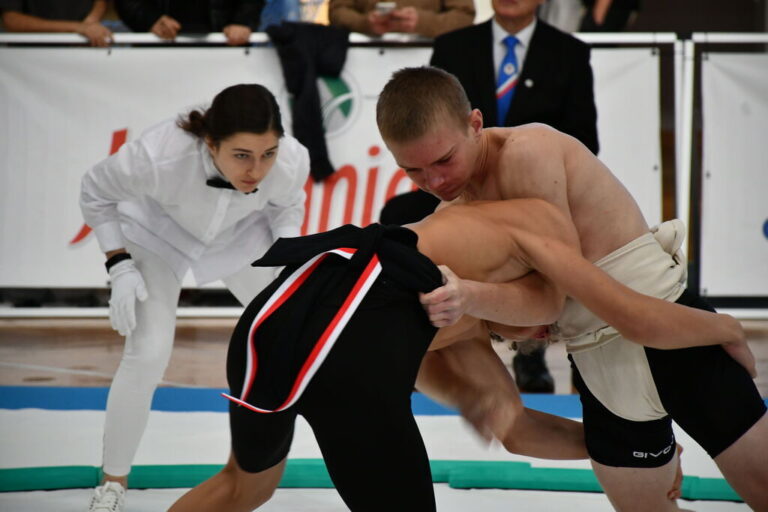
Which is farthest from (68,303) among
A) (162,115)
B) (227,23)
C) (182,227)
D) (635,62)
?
(635,62)

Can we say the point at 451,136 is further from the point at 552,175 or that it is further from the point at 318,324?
the point at 318,324

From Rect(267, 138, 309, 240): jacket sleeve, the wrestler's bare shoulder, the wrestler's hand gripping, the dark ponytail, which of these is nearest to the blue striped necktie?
Rect(267, 138, 309, 240): jacket sleeve

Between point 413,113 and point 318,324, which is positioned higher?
point 413,113

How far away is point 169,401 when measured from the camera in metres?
3.91

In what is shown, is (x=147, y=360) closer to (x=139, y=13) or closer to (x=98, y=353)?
(x=98, y=353)

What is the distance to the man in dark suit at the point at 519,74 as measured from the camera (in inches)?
151

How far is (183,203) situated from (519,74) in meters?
1.72

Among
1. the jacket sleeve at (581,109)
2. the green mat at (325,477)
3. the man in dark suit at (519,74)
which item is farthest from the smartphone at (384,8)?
the green mat at (325,477)

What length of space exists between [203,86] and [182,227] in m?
2.04

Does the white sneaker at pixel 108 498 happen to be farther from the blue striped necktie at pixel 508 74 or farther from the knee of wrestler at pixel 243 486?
the blue striped necktie at pixel 508 74

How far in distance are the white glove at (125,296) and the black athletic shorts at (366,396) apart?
3.45 feet

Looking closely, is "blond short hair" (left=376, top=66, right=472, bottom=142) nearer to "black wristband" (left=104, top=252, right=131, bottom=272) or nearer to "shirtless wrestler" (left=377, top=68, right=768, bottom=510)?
"shirtless wrestler" (left=377, top=68, right=768, bottom=510)

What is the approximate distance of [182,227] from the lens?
2.99m

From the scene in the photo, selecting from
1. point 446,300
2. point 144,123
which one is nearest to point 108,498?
point 446,300
